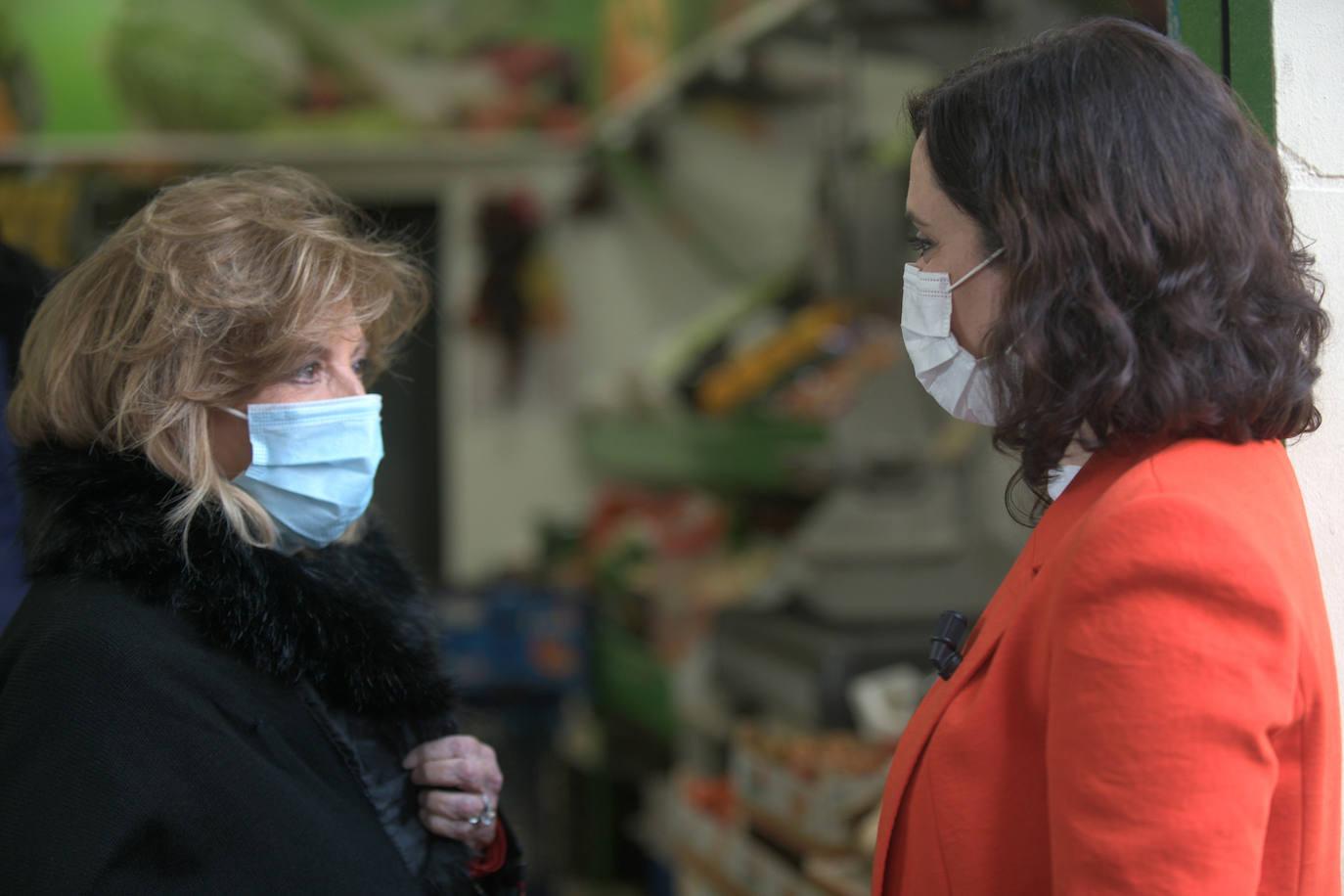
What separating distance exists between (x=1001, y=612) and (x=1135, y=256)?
35 cm

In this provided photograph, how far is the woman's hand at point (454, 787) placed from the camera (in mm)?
1615

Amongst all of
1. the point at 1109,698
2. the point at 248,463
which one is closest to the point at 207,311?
the point at 248,463

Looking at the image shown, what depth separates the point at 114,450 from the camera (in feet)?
4.82

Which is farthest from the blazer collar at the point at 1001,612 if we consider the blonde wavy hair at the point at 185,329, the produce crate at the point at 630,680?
the produce crate at the point at 630,680

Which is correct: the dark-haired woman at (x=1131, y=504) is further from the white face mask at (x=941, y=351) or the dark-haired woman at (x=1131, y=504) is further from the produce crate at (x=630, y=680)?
the produce crate at (x=630, y=680)

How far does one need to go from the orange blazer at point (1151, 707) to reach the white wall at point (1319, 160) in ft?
1.44

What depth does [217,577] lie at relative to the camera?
144 centimetres

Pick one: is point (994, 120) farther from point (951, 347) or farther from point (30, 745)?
point (30, 745)

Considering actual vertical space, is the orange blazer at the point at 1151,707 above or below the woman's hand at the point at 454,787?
above

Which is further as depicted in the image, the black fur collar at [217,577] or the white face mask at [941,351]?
the black fur collar at [217,577]

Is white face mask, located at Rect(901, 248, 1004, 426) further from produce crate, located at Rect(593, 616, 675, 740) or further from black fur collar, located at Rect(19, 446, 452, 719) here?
produce crate, located at Rect(593, 616, 675, 740)

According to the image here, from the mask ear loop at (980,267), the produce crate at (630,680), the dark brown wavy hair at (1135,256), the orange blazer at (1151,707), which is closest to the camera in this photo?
the orange blazer at (1151,707)

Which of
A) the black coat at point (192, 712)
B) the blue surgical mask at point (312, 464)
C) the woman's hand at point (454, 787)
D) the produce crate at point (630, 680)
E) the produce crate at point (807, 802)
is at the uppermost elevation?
the blue surgical mask at point (312, 464)

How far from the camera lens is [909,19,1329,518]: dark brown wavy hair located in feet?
3.47
